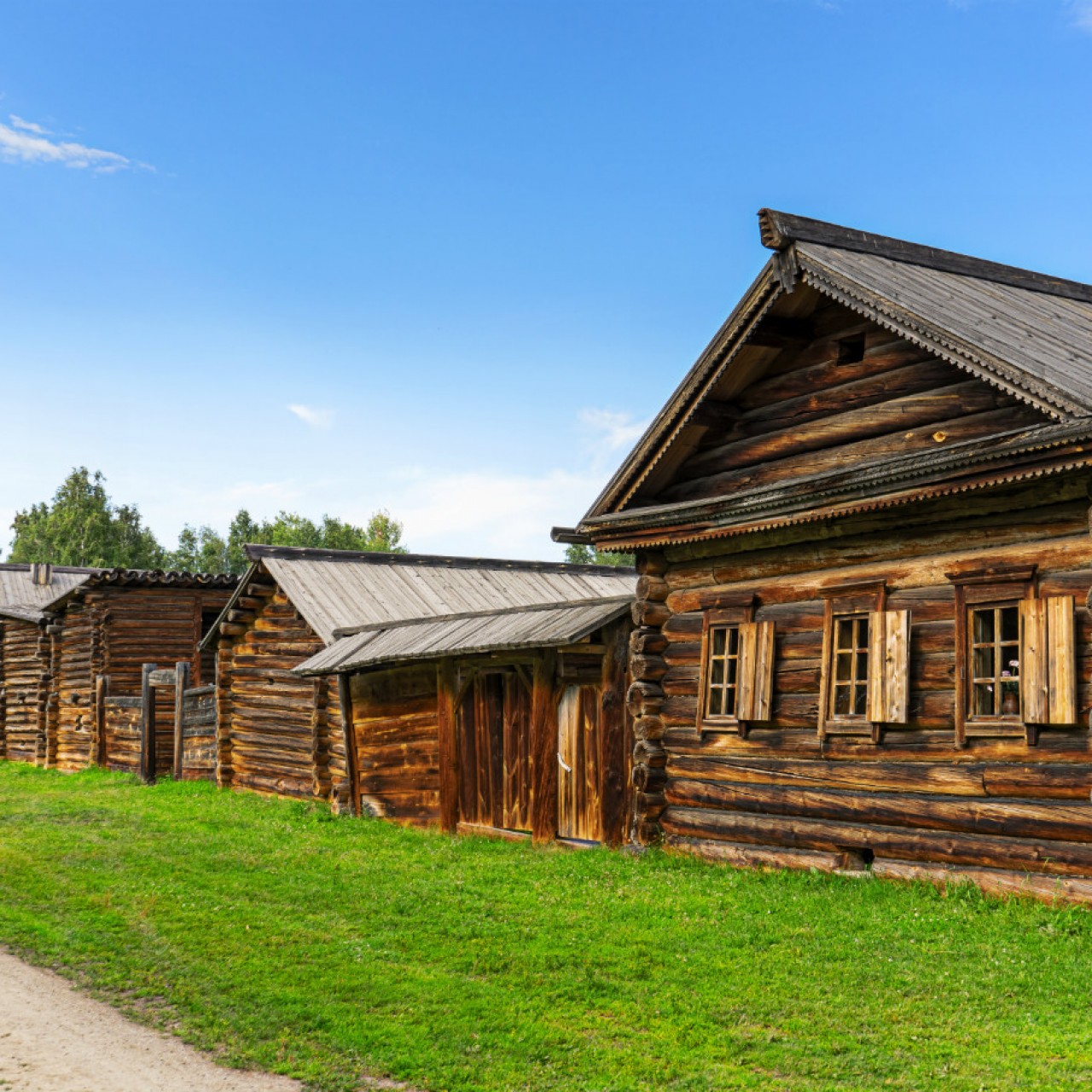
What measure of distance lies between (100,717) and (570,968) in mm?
23036

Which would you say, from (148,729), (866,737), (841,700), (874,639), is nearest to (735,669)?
(841,700)

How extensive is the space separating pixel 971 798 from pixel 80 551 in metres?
66.5

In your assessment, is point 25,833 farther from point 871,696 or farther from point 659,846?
point 871,696

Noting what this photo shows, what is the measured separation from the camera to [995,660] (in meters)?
10.8

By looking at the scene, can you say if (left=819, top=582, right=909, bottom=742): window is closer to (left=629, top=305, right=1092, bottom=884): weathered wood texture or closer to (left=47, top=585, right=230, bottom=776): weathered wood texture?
(left=629, top=305, right=1092, bottom=884): weathered wood texture

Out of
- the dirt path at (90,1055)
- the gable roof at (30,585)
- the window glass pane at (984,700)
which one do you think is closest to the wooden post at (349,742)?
the dirt path at (90,1055)

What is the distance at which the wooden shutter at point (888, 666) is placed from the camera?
11406 mm

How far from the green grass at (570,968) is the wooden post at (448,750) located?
3.06m

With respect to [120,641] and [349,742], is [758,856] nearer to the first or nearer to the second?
[349,742]

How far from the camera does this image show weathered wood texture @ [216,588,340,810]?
21.2 m

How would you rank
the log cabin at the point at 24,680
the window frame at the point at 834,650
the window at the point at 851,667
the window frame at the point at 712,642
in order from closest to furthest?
1. the window frame at the point at 834,650
2. the window at the point at 851,667
3. the window frame at the point at 712,642
4. the log cabin at the point at 24,680

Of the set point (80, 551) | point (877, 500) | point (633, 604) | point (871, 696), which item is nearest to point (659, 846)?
point (633, 604)

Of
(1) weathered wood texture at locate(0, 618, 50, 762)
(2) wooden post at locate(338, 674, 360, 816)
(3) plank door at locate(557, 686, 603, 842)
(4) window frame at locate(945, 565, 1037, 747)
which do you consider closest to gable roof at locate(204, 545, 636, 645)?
(2) wooden post at locate(338, 674, 360, 816)

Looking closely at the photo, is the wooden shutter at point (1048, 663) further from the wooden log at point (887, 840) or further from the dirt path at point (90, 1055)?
the dirt path at point (90, 1055)
